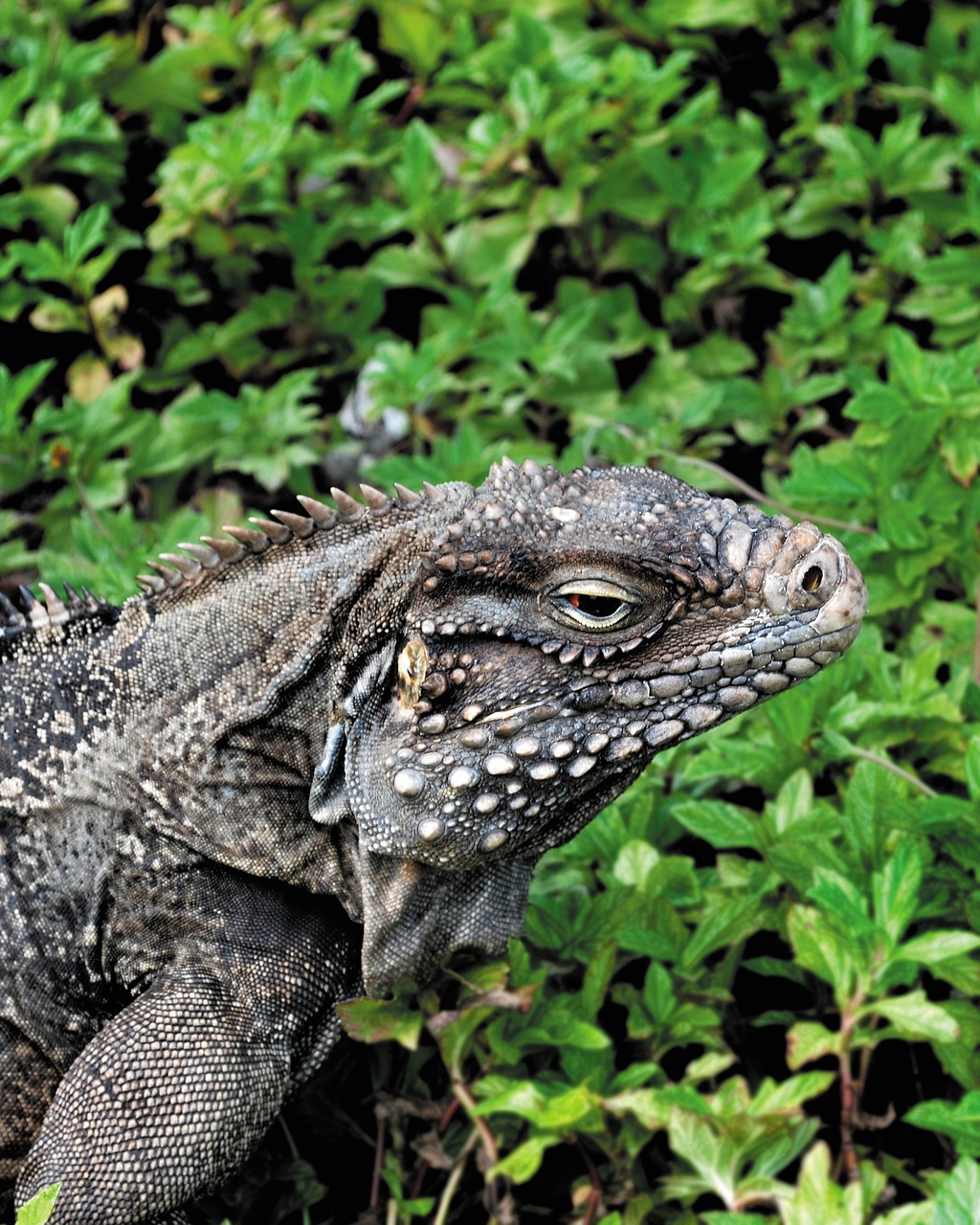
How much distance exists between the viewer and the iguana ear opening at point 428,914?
366 cm

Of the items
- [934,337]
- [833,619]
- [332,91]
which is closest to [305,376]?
[332,91]

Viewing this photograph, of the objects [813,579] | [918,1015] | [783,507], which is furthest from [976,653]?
[813,579]

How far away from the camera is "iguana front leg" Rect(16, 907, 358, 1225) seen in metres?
3.54

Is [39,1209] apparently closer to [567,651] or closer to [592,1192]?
[592,1192]

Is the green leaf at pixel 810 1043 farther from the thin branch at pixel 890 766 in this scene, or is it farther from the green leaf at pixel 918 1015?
the thin branch at pixel 890 766

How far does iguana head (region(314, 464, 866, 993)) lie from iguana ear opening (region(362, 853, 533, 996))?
0.46ft

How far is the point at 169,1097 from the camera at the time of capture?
3541 mm

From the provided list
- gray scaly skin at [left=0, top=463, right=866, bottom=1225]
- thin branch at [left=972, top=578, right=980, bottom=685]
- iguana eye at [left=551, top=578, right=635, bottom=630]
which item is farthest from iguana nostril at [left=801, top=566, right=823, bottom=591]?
thin branch at [left=972, top=578, right=980, bottom=685]

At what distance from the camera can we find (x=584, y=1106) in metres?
3.61

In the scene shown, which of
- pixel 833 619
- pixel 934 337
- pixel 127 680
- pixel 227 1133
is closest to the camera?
pixel 833 619

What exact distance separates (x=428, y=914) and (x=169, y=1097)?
2.47 feet

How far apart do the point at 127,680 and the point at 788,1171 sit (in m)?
2.25

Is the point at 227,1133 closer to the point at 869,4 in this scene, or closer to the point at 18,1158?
the point at 18,1158

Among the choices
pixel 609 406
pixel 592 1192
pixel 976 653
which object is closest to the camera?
pixel 592 1192
